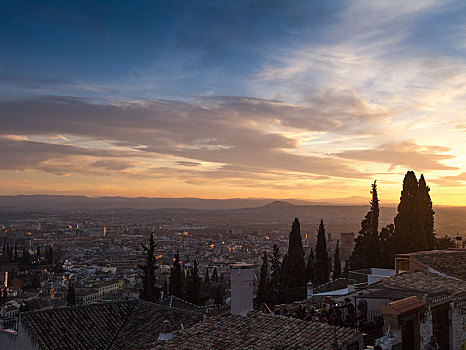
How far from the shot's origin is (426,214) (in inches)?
1069

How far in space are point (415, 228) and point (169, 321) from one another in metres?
16.3

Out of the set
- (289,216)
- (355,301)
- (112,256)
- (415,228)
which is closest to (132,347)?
(355,301)

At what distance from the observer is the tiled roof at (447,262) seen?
51.6 ft

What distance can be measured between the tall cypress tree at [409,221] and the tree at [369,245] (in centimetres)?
167

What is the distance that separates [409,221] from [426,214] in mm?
2191

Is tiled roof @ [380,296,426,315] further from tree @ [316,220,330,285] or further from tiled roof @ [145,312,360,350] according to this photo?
tree @ [316,220,330,285]

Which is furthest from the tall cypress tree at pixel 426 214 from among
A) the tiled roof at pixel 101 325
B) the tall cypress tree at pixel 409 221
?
the tiled roof at pixel 101 325

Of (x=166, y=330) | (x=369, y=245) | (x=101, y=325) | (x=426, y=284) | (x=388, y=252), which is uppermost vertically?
(x=426, y=284)

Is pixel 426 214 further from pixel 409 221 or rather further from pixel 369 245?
pixel 369 245

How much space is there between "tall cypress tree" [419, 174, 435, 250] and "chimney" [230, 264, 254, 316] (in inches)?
706

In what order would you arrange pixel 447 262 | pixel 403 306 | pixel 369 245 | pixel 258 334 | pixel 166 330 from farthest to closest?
pixel 369 245 < pixel 447 262 < pixel 166 330 < pixel 258 334 < pixel 403 306

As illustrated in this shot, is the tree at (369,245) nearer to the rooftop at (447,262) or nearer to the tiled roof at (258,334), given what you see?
the rooftop at (447,262)

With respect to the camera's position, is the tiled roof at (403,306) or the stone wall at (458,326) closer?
the tiled roof at (403,306)

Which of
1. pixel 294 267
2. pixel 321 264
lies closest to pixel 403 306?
pixel 294 267
